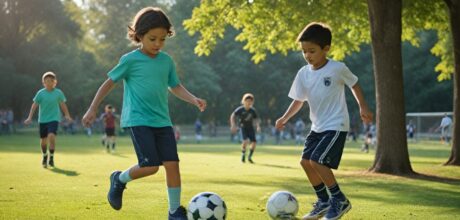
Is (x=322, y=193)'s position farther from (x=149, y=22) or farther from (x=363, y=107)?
(x=149, y=22)

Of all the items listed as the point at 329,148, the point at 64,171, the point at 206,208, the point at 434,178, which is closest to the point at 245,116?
the point at 64,171

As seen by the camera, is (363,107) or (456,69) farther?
(456,69)

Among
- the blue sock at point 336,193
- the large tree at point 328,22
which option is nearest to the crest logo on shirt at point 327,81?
the blue sock at point 336,193

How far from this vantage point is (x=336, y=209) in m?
7.79

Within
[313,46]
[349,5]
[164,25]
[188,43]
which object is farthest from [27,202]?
[188,43]

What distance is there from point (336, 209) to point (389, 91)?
8.80m

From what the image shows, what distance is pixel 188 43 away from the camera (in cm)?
6969

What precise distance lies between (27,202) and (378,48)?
9.74 m

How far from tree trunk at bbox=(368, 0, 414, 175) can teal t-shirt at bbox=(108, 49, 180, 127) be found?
9527 millimetres

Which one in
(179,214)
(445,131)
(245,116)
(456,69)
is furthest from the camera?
(445,131)

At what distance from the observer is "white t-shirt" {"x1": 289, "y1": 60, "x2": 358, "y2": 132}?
8055 mm

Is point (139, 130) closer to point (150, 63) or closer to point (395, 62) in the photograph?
point (150, 63)

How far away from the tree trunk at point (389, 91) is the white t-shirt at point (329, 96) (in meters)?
8.15

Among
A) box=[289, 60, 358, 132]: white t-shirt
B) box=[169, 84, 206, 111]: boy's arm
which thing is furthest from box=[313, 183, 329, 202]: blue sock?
box=[169, 84, 206, 111]: boy's arm
